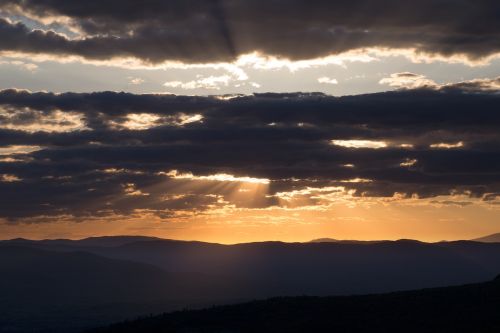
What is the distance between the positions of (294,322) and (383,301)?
1474 cm

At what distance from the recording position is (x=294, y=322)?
102 metres

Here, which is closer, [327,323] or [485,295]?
[327,323]

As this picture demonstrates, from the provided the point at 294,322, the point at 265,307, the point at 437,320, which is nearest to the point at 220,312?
the point at 265,307

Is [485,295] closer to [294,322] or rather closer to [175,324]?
[294,322]

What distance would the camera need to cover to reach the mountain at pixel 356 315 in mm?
97000

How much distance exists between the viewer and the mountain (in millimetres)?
97000

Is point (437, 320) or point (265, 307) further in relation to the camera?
point (265, 307)

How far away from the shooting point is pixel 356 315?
103688 millimetres

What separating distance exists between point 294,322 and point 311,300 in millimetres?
12284

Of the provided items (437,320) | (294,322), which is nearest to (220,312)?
(294,322)

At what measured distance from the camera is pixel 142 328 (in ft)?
347

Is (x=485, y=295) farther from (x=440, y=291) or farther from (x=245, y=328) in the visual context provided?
(x=245, y=328)

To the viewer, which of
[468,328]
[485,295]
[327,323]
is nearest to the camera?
[468,328]

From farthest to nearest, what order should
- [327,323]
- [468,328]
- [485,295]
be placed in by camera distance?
1. [485,295]
2. [327,323]
3. [468,328]
